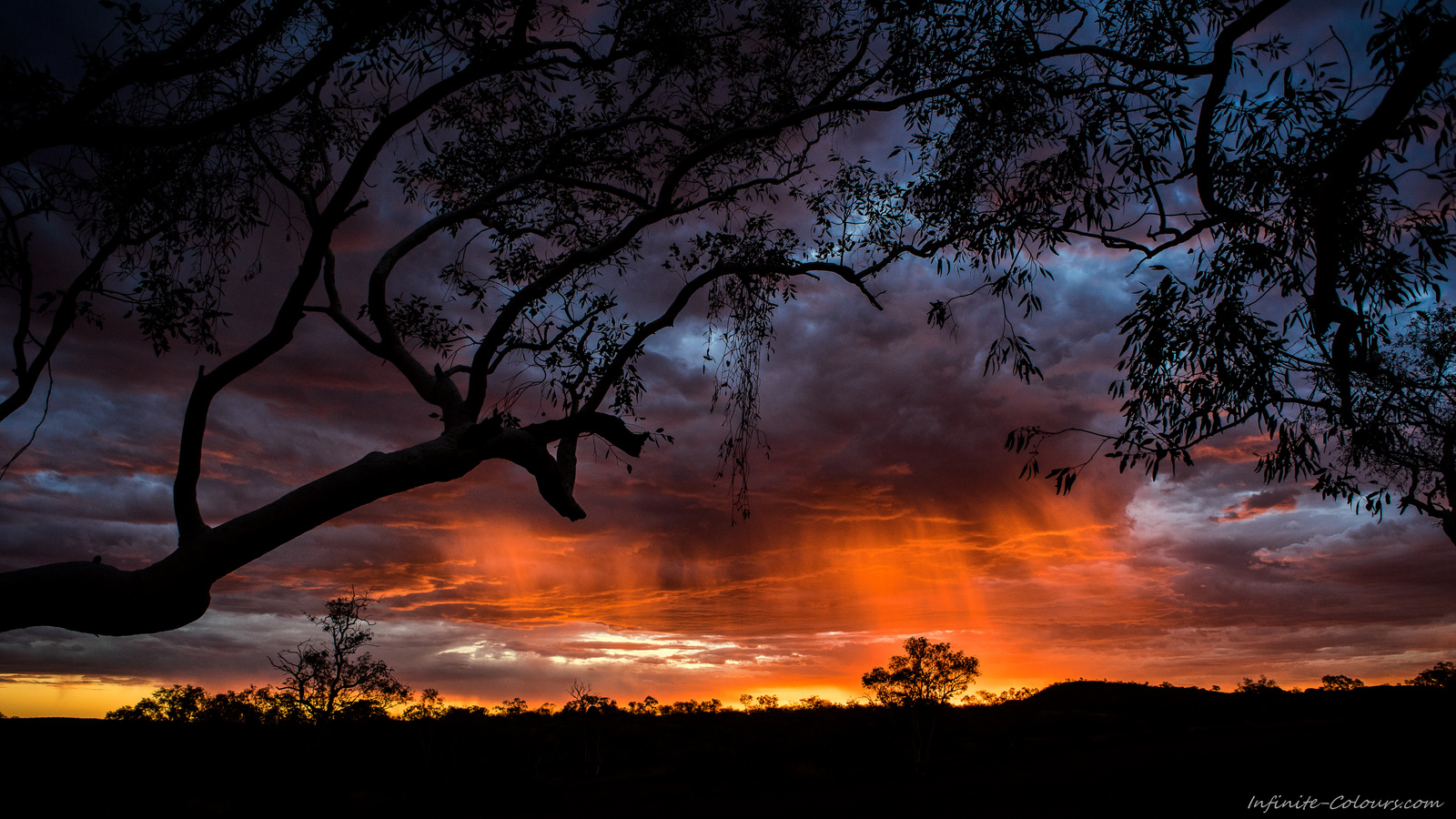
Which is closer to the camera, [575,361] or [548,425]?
[548,425]

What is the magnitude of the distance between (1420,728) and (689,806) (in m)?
21.1

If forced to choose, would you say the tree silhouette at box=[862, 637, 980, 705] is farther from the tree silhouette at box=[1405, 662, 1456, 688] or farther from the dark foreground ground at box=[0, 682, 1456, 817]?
the tree silhouette at box=[1405, 662, 1456, 688]

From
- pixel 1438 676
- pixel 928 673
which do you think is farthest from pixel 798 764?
pixel 1438 676

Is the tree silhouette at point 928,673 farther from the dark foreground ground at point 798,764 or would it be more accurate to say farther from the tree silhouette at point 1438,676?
the tree silhouette at point 1438,676

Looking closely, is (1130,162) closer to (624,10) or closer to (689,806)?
(624,10)

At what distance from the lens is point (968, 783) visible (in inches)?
840

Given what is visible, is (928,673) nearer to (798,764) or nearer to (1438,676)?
(798,764)

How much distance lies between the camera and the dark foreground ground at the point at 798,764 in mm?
15844

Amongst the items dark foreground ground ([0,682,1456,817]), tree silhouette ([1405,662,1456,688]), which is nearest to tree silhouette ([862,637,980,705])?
dark foreground ground ([0,682,1456,817])

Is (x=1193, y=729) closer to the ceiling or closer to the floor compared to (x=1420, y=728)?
closer to the floor

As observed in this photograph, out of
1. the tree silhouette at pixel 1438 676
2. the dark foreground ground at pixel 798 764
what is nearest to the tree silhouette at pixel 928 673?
the dark foreground ground at pixel 798 764

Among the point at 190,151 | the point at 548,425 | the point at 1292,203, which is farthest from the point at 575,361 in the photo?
the point at 1292,203

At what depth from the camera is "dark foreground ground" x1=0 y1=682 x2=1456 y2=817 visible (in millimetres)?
15844

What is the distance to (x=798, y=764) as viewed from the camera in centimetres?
2805
